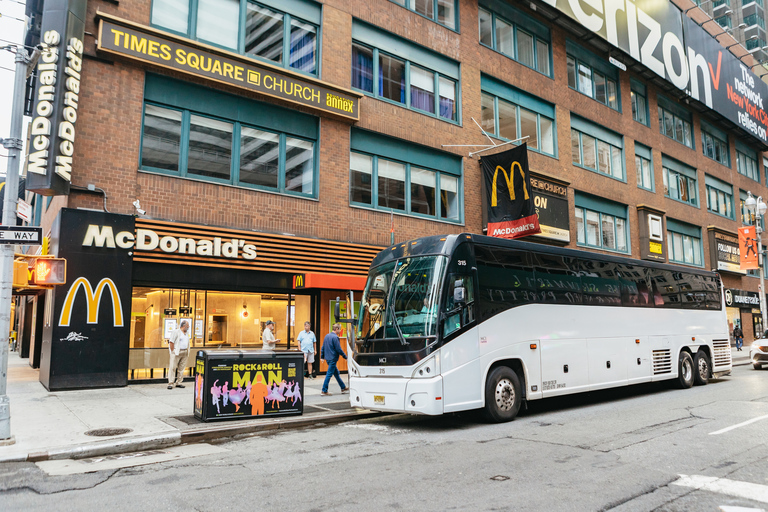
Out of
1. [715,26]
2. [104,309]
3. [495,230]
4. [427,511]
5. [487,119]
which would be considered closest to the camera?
[427,511]

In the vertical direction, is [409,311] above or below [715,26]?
below

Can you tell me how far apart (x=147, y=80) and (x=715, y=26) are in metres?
41.9

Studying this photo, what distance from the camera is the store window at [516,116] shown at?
22703 millimetres

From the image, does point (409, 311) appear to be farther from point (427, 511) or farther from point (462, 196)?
point (462, 196)

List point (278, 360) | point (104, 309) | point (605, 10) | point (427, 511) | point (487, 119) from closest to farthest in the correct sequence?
point (427, 511) < point (278, 360) < point (104, 309) < point (487, 119) < point (605, 10)

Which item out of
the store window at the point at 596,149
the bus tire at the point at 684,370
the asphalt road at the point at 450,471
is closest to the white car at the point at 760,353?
the bus tire at the point at 684,370

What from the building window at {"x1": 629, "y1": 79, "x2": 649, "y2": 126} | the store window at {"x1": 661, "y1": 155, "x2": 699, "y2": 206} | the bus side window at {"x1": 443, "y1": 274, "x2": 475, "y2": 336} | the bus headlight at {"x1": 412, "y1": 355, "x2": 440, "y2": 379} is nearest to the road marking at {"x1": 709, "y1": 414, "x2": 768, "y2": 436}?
the bus side window at {"x1": 443, "y1": 274, "x2": 475, "y2": 336}

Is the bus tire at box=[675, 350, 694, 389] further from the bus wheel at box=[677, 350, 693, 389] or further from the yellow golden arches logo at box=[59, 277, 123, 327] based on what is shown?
the yellow golden arches logo at box=[59, 277, 123, 327]

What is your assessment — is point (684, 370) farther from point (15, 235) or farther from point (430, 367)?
point (15, 235)

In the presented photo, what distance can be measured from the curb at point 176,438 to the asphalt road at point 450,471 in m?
0.39

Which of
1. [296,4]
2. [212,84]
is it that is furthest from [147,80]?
[296,4]

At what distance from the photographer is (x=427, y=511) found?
16.1 feet

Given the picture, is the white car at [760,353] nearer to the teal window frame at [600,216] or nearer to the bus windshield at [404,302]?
the teal window frame at [600,216]

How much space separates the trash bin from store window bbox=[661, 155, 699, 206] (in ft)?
95.6
